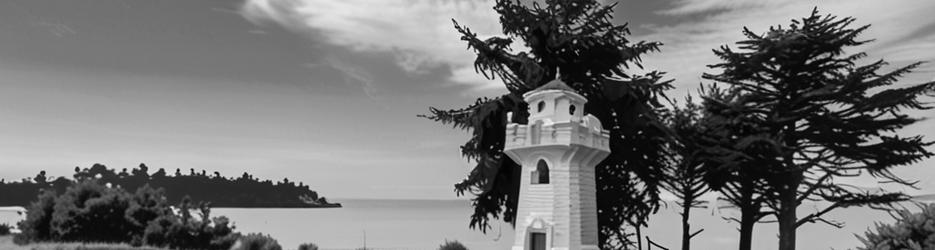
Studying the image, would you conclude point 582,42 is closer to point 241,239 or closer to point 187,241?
point 241,239

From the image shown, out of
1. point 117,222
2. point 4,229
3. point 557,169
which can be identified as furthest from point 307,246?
point 4,229

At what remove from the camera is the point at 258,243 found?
3027 cm

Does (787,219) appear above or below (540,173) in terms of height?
below

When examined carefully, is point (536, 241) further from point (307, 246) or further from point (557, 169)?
point (307, 246)

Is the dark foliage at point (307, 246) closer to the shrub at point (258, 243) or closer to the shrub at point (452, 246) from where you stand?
the shrub at point (258, 243)

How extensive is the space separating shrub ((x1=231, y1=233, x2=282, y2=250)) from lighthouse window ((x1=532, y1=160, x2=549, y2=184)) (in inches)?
632

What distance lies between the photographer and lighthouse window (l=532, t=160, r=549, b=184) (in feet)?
65.7

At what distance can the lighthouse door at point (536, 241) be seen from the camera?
19.5 m

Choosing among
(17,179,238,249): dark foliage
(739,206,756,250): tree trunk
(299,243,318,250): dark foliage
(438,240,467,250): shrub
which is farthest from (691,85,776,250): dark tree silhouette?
(17,179,238,249): dark foliage

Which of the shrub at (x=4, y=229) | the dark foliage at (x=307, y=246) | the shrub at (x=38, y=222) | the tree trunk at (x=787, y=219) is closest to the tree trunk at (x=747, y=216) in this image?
the tree trunk at (x=787, y=219)

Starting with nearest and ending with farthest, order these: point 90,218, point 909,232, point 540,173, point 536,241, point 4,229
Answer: point 909,232, point 536,241, point 540,173, point 90,218, point 4,229

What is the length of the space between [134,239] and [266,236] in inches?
284

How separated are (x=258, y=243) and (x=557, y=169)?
18.2 meters

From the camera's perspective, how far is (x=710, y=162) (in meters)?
27.4
